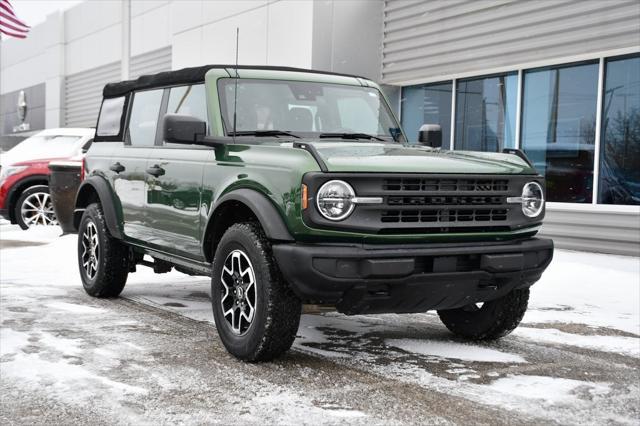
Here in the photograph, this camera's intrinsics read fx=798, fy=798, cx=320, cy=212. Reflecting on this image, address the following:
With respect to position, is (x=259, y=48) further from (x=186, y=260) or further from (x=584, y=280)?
(x=186, y=260)

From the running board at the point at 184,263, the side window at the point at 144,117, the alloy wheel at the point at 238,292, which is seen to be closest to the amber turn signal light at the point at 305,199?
the alloy wheel at the point at 238,292

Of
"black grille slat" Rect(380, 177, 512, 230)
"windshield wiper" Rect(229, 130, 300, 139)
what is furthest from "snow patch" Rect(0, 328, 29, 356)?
"black grille slat" Rect(380, 177, 512, 230)

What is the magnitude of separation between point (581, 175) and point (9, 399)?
9423 millimetres

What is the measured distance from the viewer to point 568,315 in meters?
6.89

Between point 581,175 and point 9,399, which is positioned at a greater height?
point 581,175

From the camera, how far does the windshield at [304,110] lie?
5.66 metres

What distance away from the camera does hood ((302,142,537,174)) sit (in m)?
4.52

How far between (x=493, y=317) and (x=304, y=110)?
2.01m

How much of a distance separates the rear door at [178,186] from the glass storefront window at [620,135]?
705cm

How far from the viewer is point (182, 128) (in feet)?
17.2

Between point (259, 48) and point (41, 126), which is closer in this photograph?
point (259, 48)

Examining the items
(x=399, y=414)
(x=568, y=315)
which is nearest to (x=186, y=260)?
(x=399, y=414)

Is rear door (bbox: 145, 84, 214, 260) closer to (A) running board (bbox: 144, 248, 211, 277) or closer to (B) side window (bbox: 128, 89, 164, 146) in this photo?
(A) running board (bbox: 144, 248, 211, 277)

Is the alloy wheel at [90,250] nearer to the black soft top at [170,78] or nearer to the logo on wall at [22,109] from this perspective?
the black soft top at [170,78]
